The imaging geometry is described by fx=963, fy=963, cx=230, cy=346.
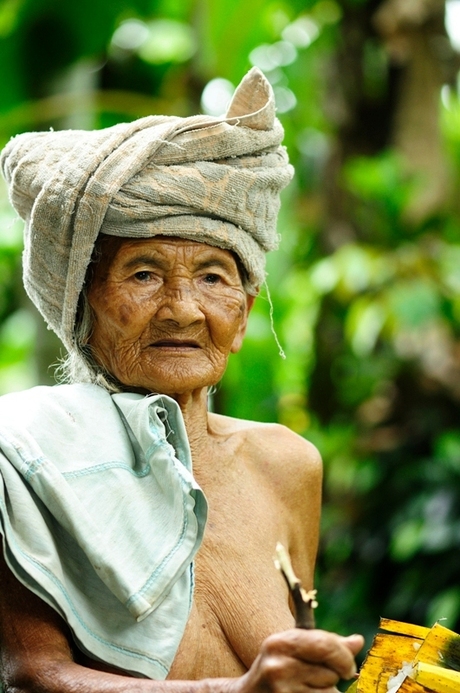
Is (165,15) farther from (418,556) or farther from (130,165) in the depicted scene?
(130,165)

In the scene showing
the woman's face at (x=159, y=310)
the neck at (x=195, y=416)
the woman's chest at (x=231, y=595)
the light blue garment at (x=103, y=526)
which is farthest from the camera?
the neck at (x=195, y=416)

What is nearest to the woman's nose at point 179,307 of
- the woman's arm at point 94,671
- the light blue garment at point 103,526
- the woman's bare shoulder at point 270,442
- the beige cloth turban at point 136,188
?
the beige cloth turban at point 136,188

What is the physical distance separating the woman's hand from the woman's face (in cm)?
77

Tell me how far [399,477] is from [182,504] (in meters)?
4.39

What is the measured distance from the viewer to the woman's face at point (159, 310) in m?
2.04

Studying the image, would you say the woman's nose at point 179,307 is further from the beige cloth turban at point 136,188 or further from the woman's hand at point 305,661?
the woman's hand at point 305,661

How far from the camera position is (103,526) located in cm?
176

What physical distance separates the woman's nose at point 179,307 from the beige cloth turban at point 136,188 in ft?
0.39

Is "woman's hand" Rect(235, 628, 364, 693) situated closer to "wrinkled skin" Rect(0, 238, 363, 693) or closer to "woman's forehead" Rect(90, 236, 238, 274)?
"wrinkled skin" Rect(0, 238, 363, 693)

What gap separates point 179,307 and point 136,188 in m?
0.26

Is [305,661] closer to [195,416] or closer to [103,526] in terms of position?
[103,526]

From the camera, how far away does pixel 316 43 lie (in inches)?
280

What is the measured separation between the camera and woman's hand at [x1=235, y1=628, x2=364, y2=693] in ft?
4.51

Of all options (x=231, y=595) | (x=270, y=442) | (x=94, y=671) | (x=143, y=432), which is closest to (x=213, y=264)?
(x=143, y=432)
